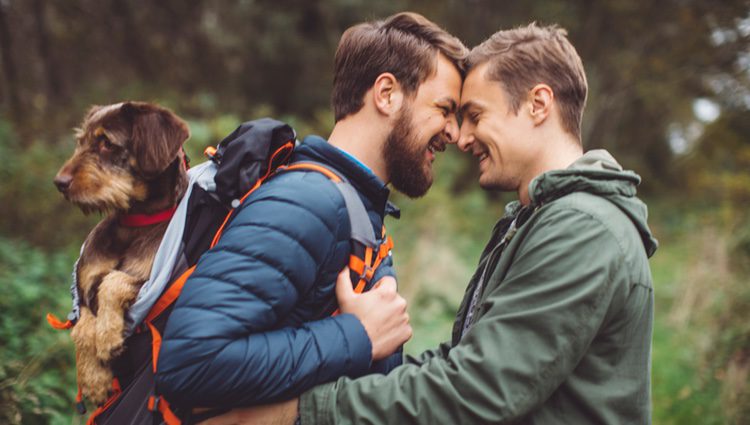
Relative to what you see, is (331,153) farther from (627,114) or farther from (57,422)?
(627,114)

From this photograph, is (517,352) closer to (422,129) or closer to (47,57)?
(422,129)

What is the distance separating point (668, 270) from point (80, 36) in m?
17.0

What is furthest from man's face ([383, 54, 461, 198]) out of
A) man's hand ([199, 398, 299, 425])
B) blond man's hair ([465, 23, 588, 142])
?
man's hand ([199, 398, 299, 425])

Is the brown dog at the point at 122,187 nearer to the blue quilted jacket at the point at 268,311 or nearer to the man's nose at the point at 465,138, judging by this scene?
the blue quilted jacket at the point at 268,311

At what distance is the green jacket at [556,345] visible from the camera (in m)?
1.87

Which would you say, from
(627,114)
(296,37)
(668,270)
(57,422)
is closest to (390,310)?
(57,422)

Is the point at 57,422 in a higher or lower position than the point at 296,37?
lower

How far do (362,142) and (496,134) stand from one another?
2.15ft

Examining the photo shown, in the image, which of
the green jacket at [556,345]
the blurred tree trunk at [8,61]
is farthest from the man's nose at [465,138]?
the blurred tree trunk at [8,61]

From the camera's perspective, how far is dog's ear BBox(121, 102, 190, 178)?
8.71 ft

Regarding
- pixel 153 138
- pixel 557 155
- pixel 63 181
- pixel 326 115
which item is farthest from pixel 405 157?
pixel 326 115

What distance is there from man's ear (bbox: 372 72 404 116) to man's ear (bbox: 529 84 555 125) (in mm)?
626

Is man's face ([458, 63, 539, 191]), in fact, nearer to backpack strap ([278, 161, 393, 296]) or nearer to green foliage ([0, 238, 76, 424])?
backpack strap ([278, 161, 393, 296])

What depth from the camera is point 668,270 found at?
13.3m
